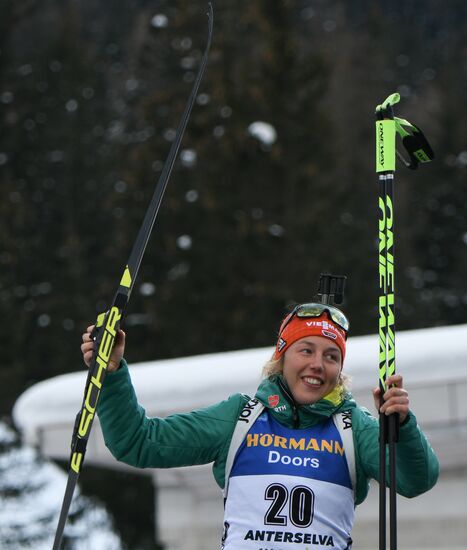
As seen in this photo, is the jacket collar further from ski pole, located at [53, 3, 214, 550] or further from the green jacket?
ski pole, located at [53, 3, 214, 550]

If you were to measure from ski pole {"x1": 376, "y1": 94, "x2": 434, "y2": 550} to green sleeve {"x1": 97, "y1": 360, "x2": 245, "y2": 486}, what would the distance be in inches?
18.8

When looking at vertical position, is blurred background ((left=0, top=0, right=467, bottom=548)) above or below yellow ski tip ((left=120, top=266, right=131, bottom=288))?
above

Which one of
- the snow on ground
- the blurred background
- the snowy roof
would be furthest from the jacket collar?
the snow on ground

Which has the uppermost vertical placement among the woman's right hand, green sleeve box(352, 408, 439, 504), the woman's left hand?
the woman's right hand

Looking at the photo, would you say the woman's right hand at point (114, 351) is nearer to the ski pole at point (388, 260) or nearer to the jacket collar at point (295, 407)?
the jacket collar at point (295, 407)

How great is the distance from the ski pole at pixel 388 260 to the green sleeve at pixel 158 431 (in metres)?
0.48

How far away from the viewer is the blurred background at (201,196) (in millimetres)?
23969

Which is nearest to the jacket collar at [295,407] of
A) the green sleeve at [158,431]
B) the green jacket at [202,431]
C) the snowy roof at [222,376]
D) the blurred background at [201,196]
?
the green jacket at [202,431]

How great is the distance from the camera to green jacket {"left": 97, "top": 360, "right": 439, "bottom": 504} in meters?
3.64

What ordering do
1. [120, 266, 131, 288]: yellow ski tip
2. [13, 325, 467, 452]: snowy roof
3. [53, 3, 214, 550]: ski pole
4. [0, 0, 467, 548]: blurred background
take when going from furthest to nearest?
[0, 0, 467, 548]: blurred background → [13, 325, 467, 452]: snowy roof → [120, 266, 131, 288]: yellow ski tip → [53, 3, 214, 550]: ski pole

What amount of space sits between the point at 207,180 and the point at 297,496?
2169 cm

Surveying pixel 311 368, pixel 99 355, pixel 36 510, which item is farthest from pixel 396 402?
pixel 36 510

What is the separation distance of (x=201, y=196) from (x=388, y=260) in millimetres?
21530

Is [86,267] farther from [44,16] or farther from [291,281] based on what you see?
[44,16]
